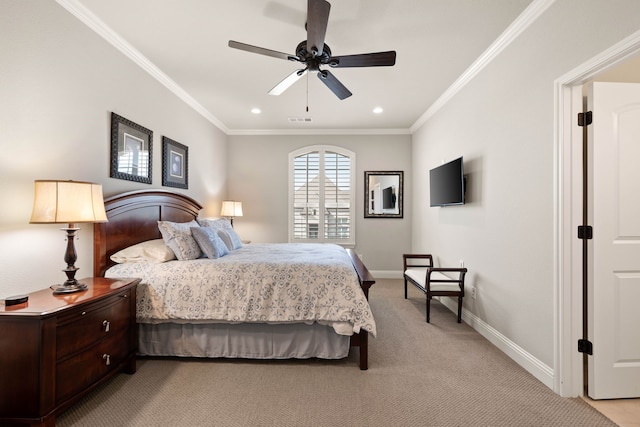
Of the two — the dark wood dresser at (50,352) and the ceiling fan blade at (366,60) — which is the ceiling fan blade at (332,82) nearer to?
the ceiling fan blade at (366,60)

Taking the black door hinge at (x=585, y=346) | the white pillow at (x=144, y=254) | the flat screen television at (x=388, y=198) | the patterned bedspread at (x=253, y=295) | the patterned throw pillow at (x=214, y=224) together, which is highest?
the flat screen television at (x=388, y=198)

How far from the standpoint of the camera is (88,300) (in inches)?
66.8

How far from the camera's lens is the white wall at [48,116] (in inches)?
69.2

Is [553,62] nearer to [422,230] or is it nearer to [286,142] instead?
→ [422,230]

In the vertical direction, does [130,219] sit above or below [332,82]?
below

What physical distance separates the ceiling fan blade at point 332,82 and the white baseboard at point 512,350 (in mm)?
2746

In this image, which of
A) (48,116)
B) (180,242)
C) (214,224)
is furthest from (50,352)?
(214,224)

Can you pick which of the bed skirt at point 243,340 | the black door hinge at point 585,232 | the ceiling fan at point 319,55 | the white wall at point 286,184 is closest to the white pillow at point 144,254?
the bed skirt at point 243,340

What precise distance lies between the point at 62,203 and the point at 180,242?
1009 mm

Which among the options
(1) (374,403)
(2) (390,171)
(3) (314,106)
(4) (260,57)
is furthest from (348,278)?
(2) (390,171)

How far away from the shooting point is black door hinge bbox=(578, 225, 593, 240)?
184 cm

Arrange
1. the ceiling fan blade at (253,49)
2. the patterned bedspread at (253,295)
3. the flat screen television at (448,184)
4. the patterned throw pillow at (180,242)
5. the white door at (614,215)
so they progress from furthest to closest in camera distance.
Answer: the flat screen television at (448,184), the patterned throw pillow at (180,242), the patterned bedspread at (253,295), the ceiling fan blade at (253,49), the white door at (614,215)

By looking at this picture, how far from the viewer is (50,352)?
59.0 inches

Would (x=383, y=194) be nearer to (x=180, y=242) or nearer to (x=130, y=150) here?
(x=180, y=242)
